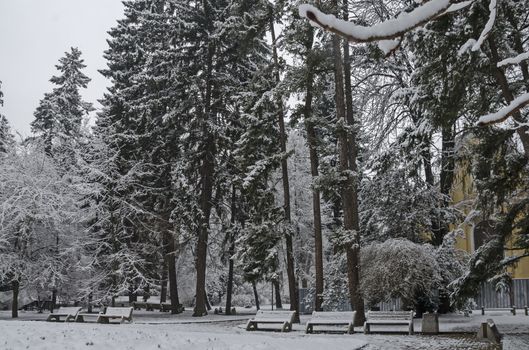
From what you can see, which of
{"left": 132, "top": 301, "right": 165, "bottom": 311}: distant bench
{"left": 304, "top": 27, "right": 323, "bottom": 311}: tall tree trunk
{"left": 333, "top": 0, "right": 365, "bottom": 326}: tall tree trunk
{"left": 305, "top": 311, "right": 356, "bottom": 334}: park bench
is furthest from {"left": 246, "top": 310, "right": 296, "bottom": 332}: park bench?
{"left": 132, "top": 301, "right": 165, "bottom": 311}: distant bench

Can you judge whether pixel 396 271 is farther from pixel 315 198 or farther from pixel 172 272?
pixel 172 272

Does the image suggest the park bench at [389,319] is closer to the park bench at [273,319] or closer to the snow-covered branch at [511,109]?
the park bench at [273,319]

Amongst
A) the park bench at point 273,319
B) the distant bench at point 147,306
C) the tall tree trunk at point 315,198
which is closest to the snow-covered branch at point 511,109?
the park bench at point 273,319

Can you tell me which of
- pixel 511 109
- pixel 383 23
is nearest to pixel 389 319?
pixel 511 109

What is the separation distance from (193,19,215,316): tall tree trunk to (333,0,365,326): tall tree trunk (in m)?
10.2

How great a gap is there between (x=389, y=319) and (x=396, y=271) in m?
1.62

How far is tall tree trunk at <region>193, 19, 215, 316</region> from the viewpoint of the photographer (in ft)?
94.2

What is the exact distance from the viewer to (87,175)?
1192 inches

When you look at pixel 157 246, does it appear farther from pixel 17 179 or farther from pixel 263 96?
pixel 263 96

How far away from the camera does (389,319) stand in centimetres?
1698

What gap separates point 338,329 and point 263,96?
10.4 m

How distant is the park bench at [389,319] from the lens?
16781mm

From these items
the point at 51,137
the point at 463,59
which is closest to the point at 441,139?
the point at 463,59

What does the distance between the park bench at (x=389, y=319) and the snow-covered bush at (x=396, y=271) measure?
34.9 inches
